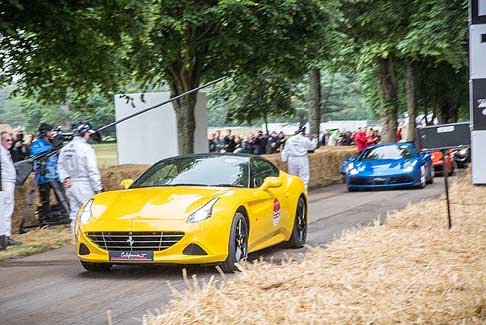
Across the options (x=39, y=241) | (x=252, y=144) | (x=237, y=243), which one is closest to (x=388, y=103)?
(x=252, y=144)

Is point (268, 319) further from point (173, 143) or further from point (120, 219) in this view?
point (173, 143)

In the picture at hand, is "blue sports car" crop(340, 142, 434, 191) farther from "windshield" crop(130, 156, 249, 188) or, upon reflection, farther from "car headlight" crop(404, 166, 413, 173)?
"windshield" crop(130, 156, 249, 188)

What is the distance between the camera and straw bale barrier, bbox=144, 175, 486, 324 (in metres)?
5.53

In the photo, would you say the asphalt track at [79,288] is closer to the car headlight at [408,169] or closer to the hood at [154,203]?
the hood at [154,203]

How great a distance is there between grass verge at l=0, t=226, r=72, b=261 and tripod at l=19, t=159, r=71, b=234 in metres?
0.13

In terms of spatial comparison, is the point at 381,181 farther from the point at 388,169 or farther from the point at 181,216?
the point at 181,216

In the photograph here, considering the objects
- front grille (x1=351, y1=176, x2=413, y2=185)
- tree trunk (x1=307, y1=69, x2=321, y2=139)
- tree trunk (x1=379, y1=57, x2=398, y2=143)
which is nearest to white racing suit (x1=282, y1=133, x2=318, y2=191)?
front grille (x1=351, y1=176, x2=413, y2=185)

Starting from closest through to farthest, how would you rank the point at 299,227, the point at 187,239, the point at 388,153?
the point at 187,239, the point at 299,227, the point at 388,153

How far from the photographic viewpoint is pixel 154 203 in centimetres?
1052

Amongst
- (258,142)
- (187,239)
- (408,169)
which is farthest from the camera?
(258,142)

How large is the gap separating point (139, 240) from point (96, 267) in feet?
3.35

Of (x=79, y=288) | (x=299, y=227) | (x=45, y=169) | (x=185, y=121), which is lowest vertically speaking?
(x=79, y=288)

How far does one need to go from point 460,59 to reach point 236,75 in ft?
21.7

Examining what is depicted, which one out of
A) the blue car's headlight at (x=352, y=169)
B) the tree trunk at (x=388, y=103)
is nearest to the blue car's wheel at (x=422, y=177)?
the blue car's headlight at (x=352, y=169)
